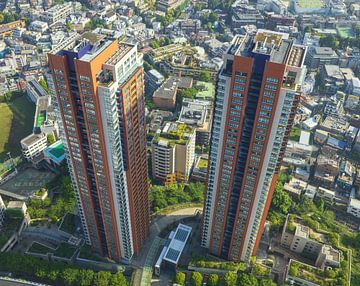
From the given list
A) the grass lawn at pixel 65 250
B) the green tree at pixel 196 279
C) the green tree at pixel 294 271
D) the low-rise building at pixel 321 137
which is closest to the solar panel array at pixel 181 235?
the green tree at pixel 196 279

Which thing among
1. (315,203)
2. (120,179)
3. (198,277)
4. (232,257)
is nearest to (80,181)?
(120,179)

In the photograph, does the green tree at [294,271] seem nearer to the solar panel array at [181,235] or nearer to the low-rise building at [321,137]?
the solar panel array at [181,235]

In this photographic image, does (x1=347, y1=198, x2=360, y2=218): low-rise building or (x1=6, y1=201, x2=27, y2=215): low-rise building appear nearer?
(x1=6, y1=201, x2=27, y2=215): low-rise building

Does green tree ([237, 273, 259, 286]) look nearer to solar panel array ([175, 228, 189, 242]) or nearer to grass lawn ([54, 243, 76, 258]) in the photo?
solar panel array ([175, 228, 189, 242])

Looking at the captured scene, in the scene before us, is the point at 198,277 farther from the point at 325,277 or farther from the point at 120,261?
the point at 325,277

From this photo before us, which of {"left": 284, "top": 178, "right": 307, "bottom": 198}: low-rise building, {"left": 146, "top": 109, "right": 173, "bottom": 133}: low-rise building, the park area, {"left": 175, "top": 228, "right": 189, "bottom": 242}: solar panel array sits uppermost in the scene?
{"left": 175, "top": 228, "right": 189, "bottom": 242}: solar panel array

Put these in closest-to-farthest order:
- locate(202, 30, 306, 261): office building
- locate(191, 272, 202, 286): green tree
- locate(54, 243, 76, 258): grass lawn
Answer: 1. locate(202, 30, 306, 261): office building
2. locate(191, 272, 202, 286): green tree
3. locate(54, 243, 76, 258): grass lawn

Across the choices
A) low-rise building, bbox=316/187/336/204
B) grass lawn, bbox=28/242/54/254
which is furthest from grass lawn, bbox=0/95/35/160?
low-rise building, bbox=316/187/336/204
